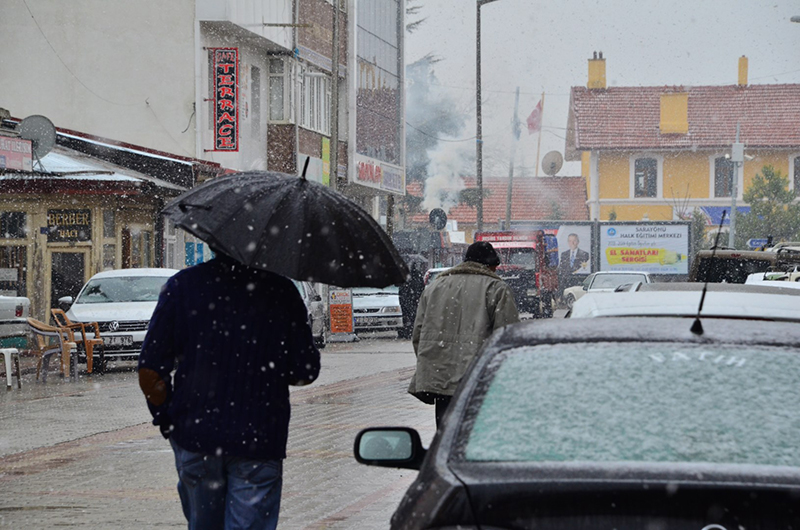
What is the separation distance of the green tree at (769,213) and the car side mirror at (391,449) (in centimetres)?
5840

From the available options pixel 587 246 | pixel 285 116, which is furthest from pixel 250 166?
pixel 587 246

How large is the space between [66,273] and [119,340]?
25.7ft

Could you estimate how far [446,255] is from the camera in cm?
4447

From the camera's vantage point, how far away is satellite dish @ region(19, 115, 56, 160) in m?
25.7

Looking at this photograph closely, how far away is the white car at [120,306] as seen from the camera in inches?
841

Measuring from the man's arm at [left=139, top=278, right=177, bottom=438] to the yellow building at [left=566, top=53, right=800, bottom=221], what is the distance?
2510 inches

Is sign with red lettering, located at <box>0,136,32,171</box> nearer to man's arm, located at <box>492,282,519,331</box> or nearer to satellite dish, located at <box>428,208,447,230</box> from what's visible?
man's arm, located at <box>492,282,519,331</box>

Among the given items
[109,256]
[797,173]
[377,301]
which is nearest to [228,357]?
[109,256]

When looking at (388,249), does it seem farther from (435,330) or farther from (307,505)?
(307,505)

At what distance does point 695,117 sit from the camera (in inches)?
2793

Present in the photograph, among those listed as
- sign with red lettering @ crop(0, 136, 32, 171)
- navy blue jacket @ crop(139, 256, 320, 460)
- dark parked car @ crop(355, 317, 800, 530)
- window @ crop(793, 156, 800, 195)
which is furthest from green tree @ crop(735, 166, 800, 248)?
dark parked car @ crop(355, 317, 800, 530)

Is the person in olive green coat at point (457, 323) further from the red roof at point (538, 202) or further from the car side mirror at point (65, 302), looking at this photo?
the red roof at point (538, 202)

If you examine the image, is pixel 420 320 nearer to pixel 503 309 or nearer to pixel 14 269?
pixel 503 309

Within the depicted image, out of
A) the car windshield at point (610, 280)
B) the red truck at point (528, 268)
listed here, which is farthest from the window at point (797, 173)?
the car windshield at point (610, 280)
